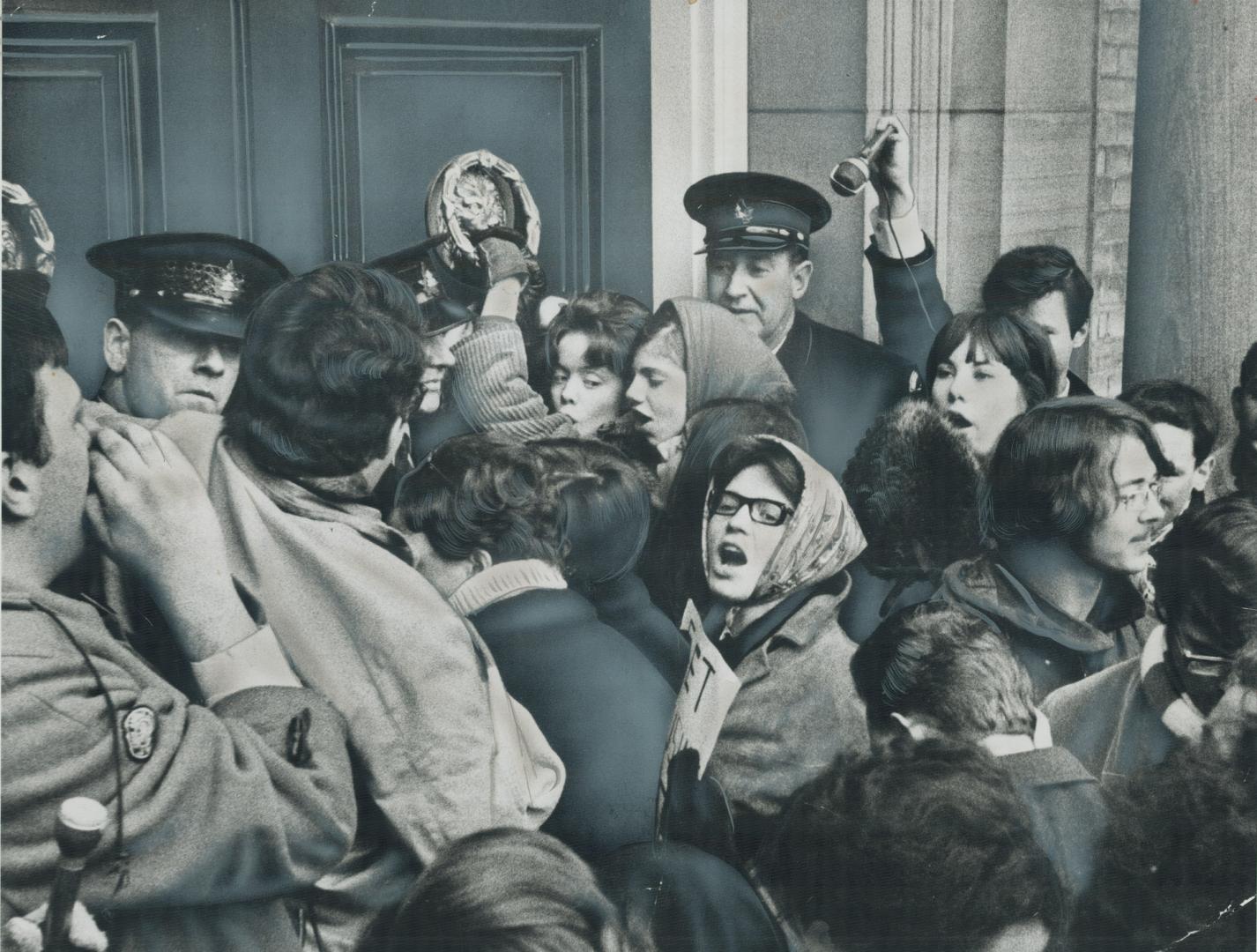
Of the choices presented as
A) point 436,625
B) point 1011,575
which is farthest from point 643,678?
point 1011,575

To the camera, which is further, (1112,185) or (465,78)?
(1112,185)

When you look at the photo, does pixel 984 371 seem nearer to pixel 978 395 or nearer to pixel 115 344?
pixel 978 395

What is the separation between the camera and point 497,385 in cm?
286

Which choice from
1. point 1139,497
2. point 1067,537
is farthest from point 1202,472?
point 1067,537

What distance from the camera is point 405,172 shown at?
281 cm

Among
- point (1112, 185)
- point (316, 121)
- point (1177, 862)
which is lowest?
point (1177, 862)

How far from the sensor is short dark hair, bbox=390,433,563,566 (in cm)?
283

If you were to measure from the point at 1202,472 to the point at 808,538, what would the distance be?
93 centimetres

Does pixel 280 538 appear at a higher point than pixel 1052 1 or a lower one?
lower

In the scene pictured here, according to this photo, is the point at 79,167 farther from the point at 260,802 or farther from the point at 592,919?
the point at 592,919

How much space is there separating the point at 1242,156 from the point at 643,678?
174 cm

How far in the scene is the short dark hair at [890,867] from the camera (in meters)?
2.94

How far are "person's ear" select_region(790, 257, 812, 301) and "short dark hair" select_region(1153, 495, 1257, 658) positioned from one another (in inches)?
38.9

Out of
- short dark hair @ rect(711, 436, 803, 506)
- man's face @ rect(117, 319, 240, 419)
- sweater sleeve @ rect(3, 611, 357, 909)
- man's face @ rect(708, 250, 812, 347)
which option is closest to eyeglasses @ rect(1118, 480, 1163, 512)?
short dark hair @ rect(711, 436, 803, 506)
